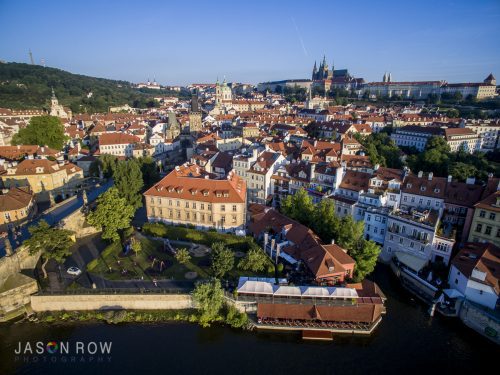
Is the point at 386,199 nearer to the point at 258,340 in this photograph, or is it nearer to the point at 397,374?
the point at 397,374

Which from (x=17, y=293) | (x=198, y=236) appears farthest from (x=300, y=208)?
(x=17, y=293)

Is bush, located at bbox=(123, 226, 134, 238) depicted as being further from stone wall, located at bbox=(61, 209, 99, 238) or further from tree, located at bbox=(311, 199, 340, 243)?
tree, located at bbox=(311, 199, 340, 243)

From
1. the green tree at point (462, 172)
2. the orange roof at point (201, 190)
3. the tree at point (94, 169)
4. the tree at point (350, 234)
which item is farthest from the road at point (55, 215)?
the green tree at point (462, 172)

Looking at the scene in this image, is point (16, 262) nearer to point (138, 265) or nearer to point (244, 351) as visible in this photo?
point (138, 265)

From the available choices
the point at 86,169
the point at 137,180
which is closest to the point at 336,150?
the point at 137,180

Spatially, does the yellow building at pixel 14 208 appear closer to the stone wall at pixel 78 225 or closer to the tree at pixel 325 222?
the stone wall at pixel 78 225
